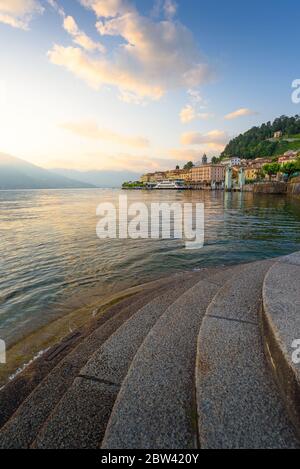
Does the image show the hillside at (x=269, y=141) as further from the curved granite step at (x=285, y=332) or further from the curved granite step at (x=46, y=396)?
the curved granite step at (x=46, y=396)

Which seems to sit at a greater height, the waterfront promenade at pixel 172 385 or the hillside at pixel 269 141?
the hillside at pixel 269 141

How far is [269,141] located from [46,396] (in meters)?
201

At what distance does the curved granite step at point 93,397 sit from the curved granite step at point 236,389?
0.93 meters

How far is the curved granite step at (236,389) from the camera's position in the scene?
1922mm

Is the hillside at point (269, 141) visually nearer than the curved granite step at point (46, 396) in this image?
No

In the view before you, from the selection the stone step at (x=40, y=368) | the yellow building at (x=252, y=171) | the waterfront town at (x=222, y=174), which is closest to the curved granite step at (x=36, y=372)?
the stone step at (x=40, y=368)

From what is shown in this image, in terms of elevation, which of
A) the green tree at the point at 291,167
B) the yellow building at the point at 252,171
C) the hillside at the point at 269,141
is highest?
the hillside at the point at 269,141

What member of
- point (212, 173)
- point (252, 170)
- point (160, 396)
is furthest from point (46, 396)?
point (212, 173)

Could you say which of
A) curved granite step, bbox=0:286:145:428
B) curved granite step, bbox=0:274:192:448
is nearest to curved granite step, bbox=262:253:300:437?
curved granite step, bbox=0:274:192:448

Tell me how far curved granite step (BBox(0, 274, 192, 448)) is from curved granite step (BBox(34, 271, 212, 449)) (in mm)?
183

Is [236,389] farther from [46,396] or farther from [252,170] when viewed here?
[252,170]

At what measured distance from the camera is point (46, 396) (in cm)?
270

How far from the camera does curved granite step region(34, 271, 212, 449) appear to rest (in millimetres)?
2076
